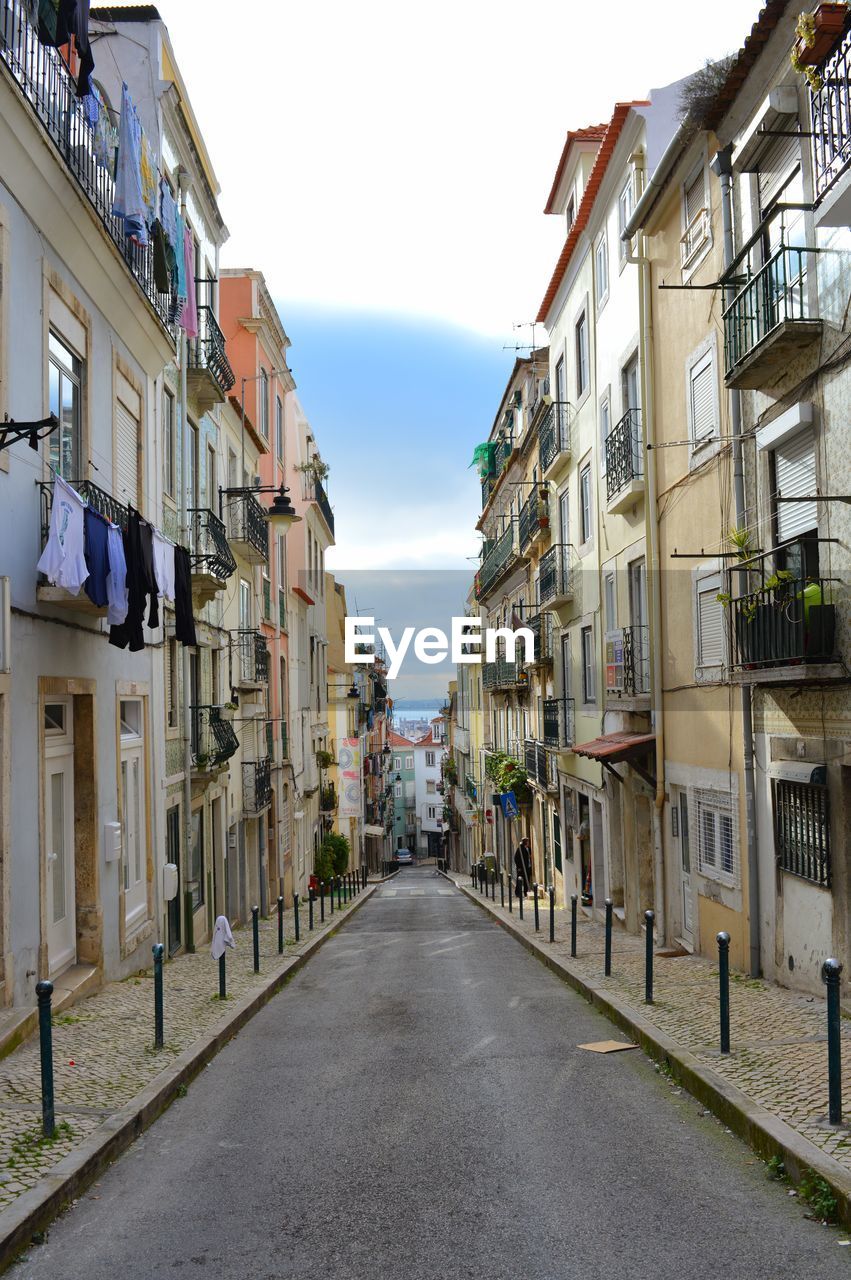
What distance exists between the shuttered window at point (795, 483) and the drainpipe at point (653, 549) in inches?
187

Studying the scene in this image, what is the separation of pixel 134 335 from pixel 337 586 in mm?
38286

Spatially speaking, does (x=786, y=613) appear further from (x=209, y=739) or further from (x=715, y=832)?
(x=209, y=739)

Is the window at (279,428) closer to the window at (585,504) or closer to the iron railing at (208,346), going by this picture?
the iron railing at (208,346)

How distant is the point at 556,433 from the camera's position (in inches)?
1008

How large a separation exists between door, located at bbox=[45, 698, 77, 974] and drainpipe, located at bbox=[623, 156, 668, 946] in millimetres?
8384

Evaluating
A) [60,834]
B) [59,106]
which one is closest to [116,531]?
[60,834]

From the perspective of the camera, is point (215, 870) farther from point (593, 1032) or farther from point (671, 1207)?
point (671, 1207)

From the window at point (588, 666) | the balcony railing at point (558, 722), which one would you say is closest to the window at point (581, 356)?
the window at point (588, 666)

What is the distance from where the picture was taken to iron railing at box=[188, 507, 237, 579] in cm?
1918

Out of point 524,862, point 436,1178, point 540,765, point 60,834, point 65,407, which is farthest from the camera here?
point 524,862

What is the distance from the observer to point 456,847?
74312mm

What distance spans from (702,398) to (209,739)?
1057 centimetres

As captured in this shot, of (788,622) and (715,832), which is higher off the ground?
(788,622)

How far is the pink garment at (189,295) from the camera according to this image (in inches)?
721
